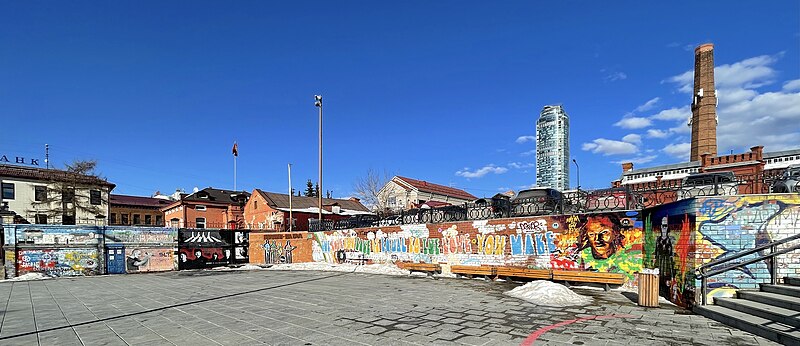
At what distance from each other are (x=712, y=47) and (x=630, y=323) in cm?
4228

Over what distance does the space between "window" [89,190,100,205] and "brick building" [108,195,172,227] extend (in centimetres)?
1254

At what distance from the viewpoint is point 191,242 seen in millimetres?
30016

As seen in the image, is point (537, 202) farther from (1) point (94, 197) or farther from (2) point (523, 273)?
(1) point (94, 197)

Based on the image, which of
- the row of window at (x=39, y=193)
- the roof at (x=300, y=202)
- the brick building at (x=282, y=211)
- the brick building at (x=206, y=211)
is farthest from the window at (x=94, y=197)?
the roof at (x=300, y=202)

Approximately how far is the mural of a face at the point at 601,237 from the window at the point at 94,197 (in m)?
50.2

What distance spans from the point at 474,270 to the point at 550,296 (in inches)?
253

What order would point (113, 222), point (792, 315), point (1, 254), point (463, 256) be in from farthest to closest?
point (113, 222) → point (1, 254) → point (463, 256) → point (792, 315)

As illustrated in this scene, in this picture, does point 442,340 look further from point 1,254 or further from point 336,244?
point 1,254

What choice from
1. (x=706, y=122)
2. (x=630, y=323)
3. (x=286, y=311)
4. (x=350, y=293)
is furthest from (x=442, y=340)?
(x=706, y=122)

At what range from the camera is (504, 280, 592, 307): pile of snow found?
10117mm

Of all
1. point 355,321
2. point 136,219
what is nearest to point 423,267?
point 355,321

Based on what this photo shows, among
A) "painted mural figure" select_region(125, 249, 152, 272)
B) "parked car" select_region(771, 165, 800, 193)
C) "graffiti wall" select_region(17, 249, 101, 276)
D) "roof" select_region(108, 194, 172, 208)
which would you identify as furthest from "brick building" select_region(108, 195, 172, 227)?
"parked car" select_region(771, 165, 800, 193)

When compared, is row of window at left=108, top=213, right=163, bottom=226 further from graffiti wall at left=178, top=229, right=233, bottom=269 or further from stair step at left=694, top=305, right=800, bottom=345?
stair step at left=694, top=305, right=800, bottom=345

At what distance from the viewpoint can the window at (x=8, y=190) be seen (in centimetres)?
3891
